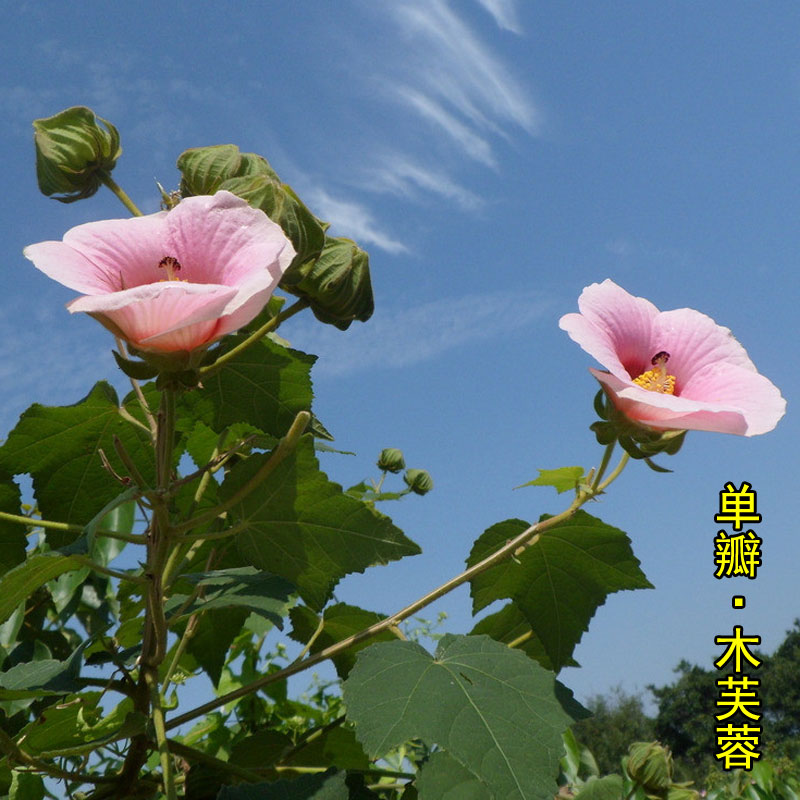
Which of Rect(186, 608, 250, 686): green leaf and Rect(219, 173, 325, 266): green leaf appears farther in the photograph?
Rect(186, 608, 250, 686): green leaf

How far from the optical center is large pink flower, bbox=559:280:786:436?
86 centimetres

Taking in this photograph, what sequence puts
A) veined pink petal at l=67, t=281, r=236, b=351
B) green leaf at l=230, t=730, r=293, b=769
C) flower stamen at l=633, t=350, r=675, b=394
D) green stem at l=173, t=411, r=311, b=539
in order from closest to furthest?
veined pink petal at l=67, t=281, r=236, b=351 < green stem at l=173, t=411, r=311, b=539 < flower stamen at l=633, t=350, r=675, b=394 < green leaf at l=230, t=730, r=293, b=769

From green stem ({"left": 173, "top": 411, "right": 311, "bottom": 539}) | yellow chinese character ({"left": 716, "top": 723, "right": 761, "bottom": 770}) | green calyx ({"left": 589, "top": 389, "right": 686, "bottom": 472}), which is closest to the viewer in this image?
green stem ({"left": 173, "top": 411, "right": 311, "bottom": 539})

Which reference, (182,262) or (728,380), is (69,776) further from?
(728,380)

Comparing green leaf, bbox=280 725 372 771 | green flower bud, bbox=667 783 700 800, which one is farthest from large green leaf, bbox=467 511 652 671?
green flower bud, bbox=667 783 700 800

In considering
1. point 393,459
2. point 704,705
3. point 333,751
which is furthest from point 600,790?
point 704,705

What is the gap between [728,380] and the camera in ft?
3.16

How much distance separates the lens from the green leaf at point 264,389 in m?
1.04

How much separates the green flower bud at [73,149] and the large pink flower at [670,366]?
1.88 feet

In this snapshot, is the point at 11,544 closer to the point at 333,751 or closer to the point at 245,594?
the point at 245,594

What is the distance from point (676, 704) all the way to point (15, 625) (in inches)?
1147

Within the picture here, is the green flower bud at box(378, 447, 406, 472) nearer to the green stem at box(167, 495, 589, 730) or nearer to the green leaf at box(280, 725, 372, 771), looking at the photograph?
the green leaf at box(280, 725, 372, 771)

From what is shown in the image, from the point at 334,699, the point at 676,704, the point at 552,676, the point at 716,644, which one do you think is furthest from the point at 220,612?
the point at 676,704

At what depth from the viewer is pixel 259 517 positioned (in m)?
0.99
